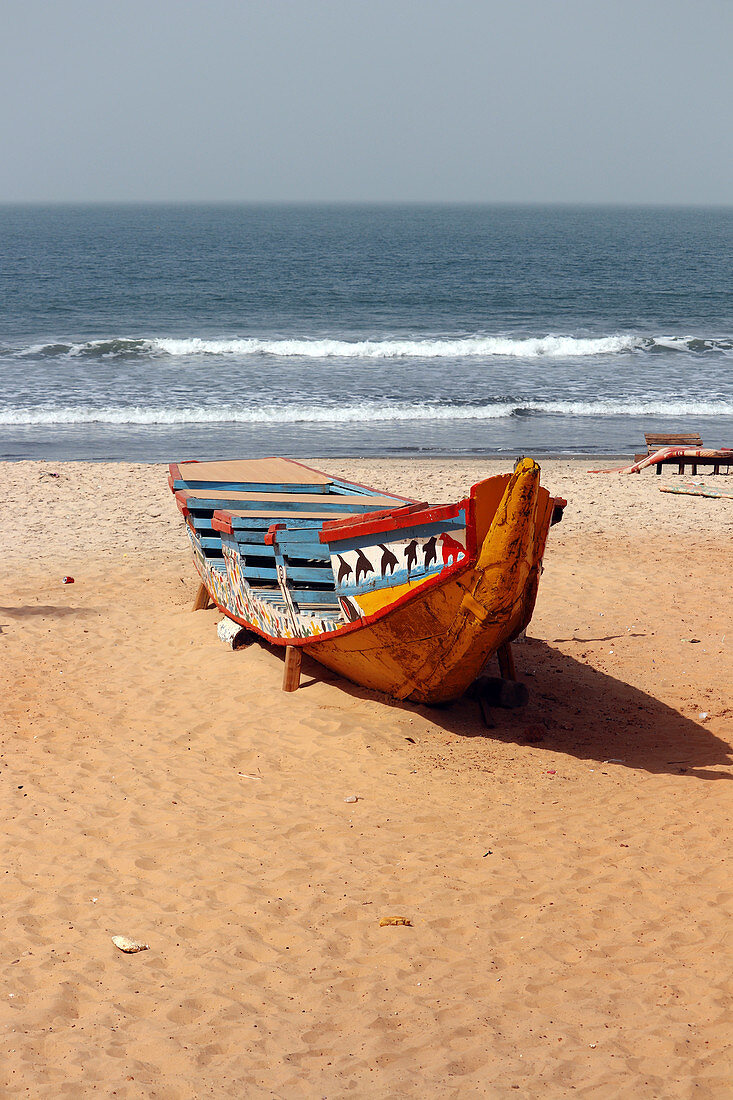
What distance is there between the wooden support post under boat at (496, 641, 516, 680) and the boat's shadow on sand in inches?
9.9

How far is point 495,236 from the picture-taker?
98.0m

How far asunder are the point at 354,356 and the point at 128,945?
2835 cm

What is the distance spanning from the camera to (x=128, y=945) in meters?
4.60

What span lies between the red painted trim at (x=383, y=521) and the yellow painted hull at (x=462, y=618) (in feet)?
1.25

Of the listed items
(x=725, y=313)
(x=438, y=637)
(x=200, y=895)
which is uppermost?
(x=725, y=313)

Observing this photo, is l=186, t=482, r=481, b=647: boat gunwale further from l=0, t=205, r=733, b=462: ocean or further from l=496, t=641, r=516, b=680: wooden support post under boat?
l=0, t=205, r=733, b=462: ocean

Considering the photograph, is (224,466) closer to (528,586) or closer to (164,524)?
(164,524)

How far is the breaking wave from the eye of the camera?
103 feet

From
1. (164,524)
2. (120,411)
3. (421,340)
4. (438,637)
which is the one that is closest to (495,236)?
(421,340)

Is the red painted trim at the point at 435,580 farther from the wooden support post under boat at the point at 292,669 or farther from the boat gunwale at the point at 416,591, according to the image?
the wooden support post under boat at the point at 292,669

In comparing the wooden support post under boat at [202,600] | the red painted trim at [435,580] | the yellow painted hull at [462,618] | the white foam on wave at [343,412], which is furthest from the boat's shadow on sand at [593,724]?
the white foam on wave at [343,412]

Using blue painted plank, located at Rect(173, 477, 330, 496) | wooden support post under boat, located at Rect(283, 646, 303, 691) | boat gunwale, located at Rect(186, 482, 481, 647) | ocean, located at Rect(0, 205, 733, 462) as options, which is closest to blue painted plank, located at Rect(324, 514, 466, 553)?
boat gunwale, located at Rect(186, 482, 481, 647)

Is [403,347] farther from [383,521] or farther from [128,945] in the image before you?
[128,945]

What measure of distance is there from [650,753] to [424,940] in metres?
2.87
